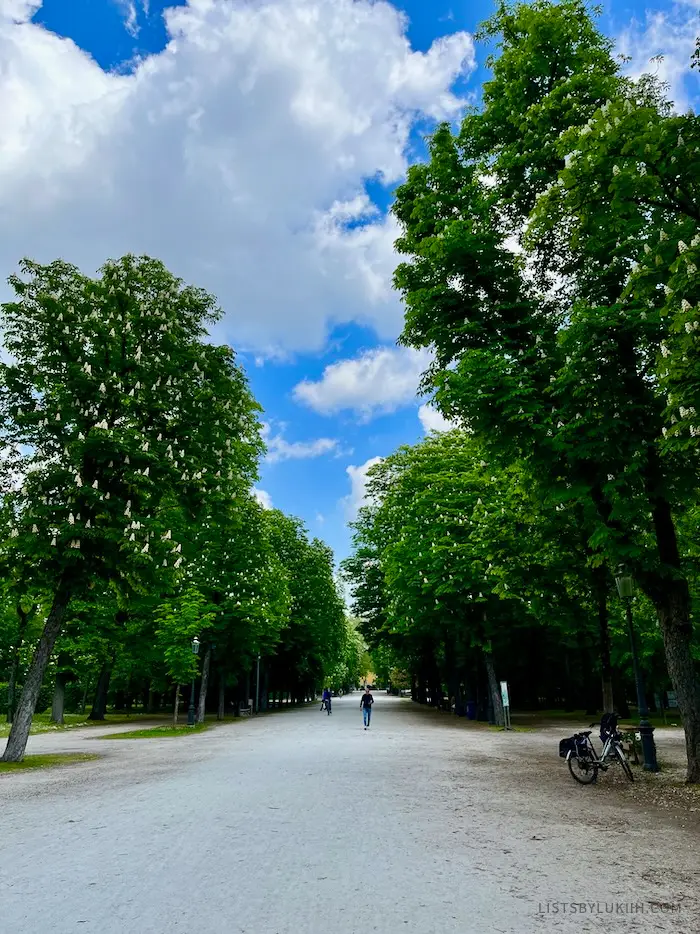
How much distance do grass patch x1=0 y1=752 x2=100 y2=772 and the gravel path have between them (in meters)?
3.15

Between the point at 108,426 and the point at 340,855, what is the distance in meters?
15.1

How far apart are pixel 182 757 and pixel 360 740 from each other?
24.4ft

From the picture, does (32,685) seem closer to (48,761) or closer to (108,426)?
(48,761)

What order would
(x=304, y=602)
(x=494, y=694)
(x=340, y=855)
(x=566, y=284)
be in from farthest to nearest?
(x=304, y=602) < (x=494, y=694) < (x=566, y=284) < (x=340, y=855)

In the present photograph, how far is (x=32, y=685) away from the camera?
18484 mm

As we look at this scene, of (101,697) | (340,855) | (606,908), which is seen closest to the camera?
(606,908)

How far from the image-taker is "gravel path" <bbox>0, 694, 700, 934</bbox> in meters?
5.26

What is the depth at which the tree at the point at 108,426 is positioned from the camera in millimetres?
17750

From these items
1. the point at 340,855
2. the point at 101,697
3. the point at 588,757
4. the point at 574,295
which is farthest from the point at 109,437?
the point at 101,697

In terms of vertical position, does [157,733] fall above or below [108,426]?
below

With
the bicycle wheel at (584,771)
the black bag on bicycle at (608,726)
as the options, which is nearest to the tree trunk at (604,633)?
the black bag on bicycle at (608,726)

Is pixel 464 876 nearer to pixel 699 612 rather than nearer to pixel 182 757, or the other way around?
pixel 182 757

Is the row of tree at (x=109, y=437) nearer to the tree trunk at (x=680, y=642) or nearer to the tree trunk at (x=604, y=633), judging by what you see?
the tree trunk at (x=604, y=633)

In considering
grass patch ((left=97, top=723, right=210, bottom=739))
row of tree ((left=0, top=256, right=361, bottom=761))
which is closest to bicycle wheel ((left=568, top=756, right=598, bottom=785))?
row of tree ((left=0, top=256, right=361, bottom=761))
